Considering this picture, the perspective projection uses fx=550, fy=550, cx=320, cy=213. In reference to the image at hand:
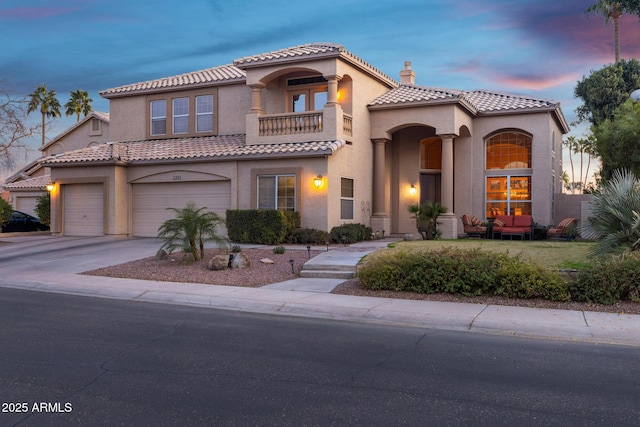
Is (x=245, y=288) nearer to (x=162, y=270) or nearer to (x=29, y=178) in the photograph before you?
(x=162, y=270)

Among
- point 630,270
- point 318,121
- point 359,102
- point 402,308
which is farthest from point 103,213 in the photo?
point 630,270

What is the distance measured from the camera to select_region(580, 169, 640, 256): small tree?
1120 cm

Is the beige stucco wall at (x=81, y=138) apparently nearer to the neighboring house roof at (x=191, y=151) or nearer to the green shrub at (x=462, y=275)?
the neighboring house roof at (x=191, y=151)

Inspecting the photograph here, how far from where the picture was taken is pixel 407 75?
92.9 ft

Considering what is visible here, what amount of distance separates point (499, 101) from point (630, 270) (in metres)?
16.3

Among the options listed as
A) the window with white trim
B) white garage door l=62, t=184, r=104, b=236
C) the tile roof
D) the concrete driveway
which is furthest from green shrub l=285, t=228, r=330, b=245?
white garage door l=62, t=184, r=104, b=236

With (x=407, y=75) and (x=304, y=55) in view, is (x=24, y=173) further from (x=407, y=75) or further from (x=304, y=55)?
(x=407, y=75)

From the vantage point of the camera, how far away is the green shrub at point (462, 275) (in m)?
10.3

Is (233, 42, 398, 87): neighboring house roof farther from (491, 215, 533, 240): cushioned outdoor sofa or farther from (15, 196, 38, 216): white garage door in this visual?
(15, 196, 38, 216): white garage door

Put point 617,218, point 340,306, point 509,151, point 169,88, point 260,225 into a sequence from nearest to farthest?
point 340,306, point 617,218, point 260,225, point 509,151, point 169,88

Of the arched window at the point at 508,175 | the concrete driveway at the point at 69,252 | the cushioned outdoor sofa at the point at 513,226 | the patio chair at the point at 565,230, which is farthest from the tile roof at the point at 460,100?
the concrete driveway at the point at 69,252

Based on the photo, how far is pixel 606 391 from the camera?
5551mm

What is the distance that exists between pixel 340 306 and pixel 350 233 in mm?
10688

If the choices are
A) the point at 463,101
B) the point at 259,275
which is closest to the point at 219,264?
the point at 259,275
